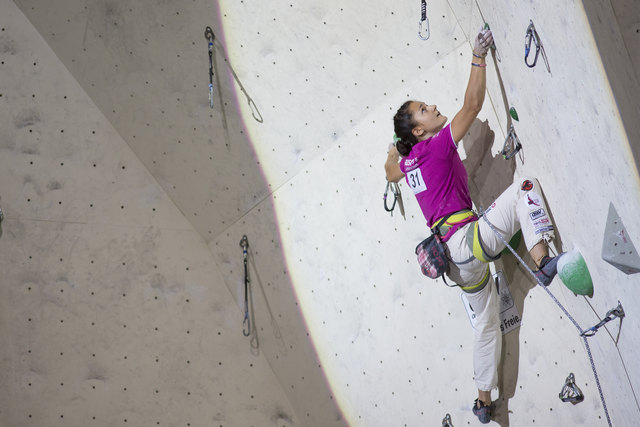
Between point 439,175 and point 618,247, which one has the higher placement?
point 439,175

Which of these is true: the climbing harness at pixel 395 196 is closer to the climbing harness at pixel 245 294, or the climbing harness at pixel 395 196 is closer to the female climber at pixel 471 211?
the female climber at pixel 471 211

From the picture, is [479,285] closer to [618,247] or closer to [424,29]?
[618,247]

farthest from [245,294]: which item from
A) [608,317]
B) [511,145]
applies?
[608,317]

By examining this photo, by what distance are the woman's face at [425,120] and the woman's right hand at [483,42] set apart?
32cm

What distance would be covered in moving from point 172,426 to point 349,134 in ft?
6.00

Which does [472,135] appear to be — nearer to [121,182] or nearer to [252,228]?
[252,228]

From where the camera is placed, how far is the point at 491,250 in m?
2.73

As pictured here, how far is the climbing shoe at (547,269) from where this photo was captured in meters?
2.55

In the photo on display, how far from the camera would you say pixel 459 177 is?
2889 millimetres

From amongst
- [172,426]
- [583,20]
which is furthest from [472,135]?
[172,426]

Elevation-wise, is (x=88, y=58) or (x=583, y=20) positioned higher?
(x=88, y=58)

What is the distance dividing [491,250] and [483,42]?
763 millimetres

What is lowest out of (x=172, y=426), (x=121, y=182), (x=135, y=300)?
(x=172, y=426)

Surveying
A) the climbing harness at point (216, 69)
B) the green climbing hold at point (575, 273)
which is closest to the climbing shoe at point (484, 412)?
the green climbing hold at point (575, 273)
